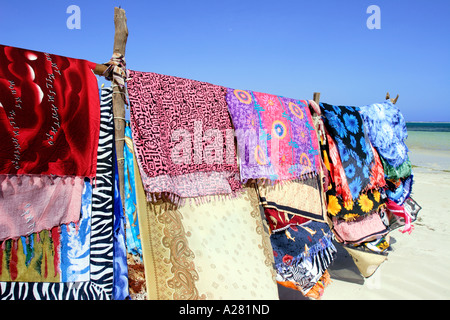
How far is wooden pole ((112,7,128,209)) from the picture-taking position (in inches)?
62.8

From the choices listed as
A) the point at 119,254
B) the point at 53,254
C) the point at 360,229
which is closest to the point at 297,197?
the point at 360,229

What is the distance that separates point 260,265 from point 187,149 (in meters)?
0.91

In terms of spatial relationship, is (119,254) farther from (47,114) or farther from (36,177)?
(47,114)

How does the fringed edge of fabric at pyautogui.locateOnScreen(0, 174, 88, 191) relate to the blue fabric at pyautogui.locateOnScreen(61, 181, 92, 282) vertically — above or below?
above

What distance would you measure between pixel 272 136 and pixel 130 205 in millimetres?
1125

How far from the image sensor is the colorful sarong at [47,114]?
123 cm

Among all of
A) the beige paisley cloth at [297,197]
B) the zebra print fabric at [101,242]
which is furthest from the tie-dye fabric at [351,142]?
the zebra print fabric at [101,242]

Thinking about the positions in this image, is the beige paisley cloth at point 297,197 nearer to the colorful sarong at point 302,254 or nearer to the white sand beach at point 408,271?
the colorful sarong at point 302,254

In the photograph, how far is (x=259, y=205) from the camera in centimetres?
214

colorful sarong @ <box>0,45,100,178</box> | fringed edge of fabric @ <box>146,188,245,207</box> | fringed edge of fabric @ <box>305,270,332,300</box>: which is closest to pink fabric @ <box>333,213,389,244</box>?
fringed edge of fabric @ <box>305,270,332,300</box>

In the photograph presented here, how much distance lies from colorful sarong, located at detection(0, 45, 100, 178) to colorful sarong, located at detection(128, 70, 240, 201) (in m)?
0.23

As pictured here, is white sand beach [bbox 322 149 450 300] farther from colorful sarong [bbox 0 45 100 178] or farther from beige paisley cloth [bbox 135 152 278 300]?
colorful sarong [bbox 0 45 100 178]
